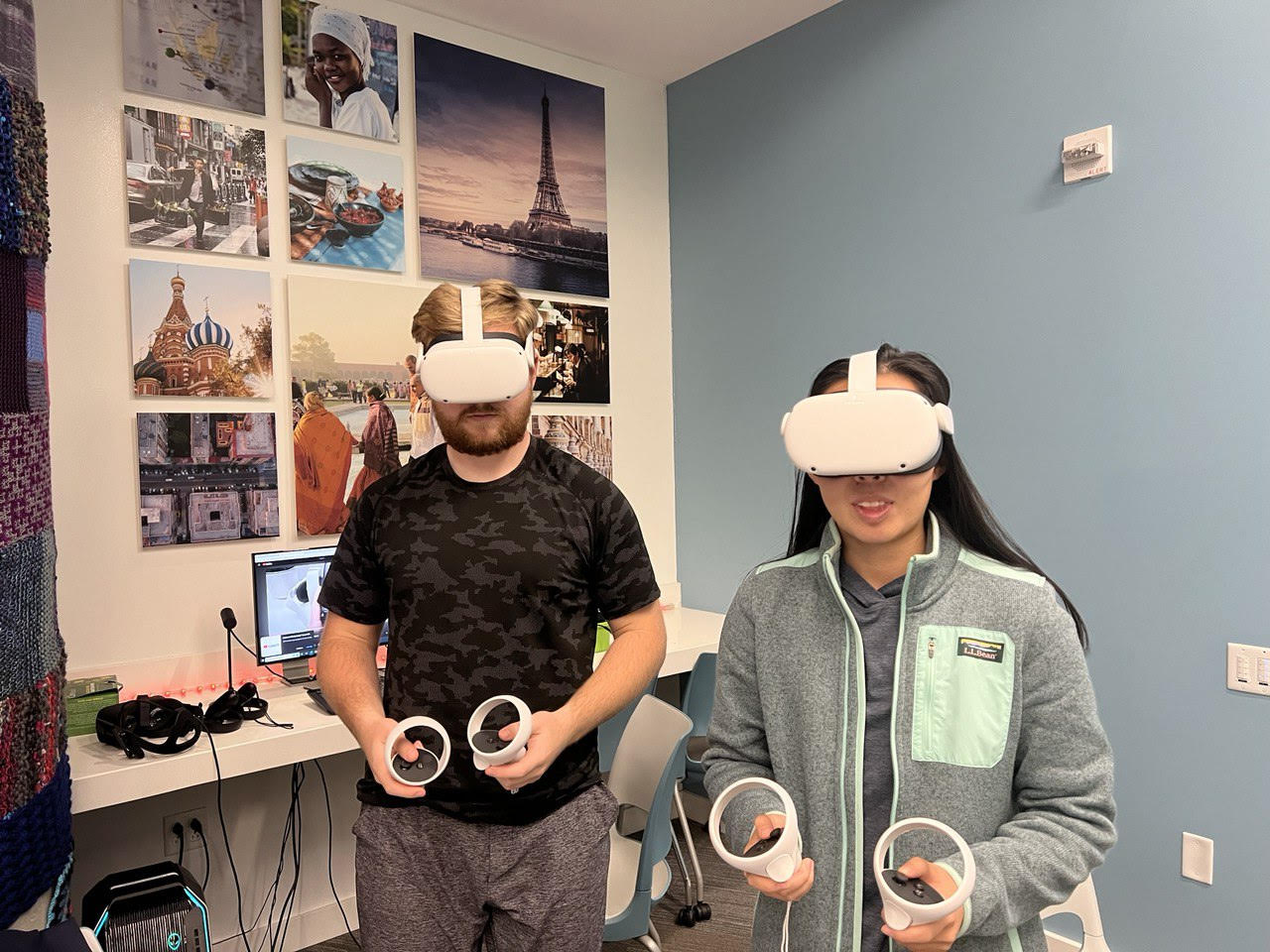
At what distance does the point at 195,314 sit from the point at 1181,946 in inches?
127

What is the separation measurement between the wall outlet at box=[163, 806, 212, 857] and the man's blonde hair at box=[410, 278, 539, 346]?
75.5 inches

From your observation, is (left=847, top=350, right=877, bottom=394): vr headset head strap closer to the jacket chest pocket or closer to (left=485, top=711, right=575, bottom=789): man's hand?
the jacket chest pocket

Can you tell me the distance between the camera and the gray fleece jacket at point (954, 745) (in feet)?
3.17

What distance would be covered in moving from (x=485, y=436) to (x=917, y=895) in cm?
89

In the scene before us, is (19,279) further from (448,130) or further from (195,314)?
(448,130)

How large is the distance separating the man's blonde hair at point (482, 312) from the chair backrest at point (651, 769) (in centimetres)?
118

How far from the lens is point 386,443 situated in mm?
3070

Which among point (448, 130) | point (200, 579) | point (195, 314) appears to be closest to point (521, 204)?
point (448, 130)

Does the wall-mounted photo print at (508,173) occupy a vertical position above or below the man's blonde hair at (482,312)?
above

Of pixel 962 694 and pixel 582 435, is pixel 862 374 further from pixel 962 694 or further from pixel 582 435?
pixel 582 435

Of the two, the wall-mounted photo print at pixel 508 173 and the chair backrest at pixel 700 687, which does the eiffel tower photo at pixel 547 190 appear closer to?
the wall-mounted photo print at pixel 508 173

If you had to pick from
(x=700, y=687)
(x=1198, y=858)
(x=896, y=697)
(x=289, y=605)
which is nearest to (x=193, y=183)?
(x=289, y=605)

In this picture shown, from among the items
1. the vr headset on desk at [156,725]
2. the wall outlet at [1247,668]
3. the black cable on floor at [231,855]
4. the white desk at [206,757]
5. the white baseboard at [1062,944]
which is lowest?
the white baseboard at [1062,944]

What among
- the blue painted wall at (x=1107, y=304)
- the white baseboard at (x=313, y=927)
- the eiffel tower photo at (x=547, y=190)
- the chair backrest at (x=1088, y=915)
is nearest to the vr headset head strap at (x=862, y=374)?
the chair backrest at (x=1088, y=915)
